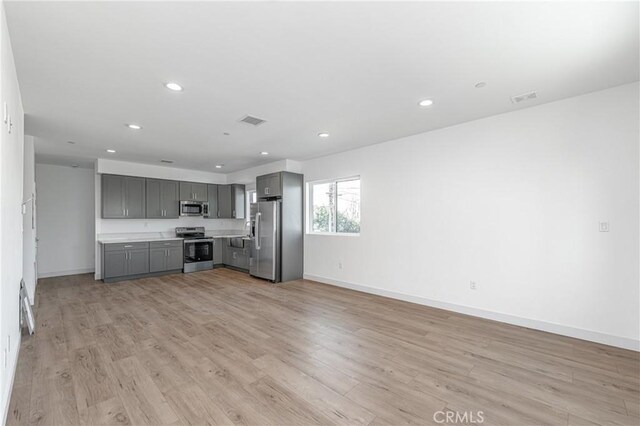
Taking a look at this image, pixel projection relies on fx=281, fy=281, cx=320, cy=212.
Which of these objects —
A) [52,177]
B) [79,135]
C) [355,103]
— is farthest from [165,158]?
[355,103]

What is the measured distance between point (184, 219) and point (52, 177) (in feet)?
9.56

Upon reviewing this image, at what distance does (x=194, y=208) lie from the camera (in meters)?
7.32

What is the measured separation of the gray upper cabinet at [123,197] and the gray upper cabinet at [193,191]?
865mm

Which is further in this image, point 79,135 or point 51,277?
point 51,277

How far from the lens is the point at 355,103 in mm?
3197

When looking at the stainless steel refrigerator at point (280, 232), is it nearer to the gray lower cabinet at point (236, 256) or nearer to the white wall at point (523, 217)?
the gray lower cabinet at point (236, 256)

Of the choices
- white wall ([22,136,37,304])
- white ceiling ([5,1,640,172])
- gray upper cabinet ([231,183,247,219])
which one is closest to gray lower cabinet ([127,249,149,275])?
white wall ([22,136,37,304])

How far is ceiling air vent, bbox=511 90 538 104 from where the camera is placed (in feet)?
9.82

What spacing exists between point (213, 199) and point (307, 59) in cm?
621

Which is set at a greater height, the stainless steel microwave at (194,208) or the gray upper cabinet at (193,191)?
the gray upper cabinet at (193,191)

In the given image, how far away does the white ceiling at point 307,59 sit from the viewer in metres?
1.81

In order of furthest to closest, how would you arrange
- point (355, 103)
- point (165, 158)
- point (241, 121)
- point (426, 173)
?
point (165, 158), point (426, 173), point (241, 121), point (355, 103)

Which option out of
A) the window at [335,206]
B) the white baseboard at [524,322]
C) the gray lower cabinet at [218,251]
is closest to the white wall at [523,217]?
the white baseboard at [524,322]

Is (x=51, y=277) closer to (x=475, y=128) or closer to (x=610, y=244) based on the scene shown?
(x=475, y=128)
